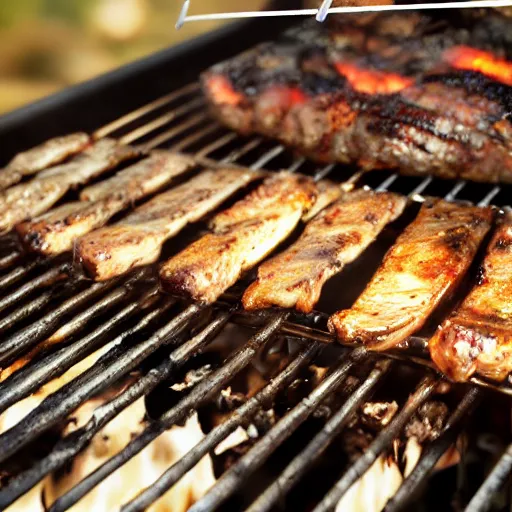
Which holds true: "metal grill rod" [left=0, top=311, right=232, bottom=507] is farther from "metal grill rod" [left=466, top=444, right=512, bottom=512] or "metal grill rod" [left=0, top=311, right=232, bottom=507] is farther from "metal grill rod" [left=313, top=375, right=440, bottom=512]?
"metal grill rod" [left=466, top=444, right=512, bottom=512]

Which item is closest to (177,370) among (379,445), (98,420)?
(98,420)

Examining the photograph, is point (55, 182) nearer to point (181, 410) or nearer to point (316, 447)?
point (181, 410)

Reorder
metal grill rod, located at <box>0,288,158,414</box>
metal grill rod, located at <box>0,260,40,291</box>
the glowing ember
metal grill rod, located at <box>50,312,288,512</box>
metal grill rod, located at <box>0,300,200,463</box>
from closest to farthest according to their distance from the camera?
metal grill rod, located at <box>50,312,288,512</box>, metal grill rod, located at <box>0,300,200,463</box>, metal grill rod, located at <box>0,288,158,414</box>, metal grill rod, located at <box>0,260,40,291</box>, the glowing ember

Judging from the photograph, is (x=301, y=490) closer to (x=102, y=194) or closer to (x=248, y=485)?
(x=248, y=485)

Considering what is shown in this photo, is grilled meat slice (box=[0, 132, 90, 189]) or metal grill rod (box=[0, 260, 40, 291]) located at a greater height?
grilled meat slice (box=[0, 132, 90, 189])

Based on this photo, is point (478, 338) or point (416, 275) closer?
point (478, 338)

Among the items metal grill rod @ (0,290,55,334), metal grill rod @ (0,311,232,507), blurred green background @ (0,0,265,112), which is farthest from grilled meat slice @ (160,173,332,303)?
blurred green background @ (0,0,265,112)
